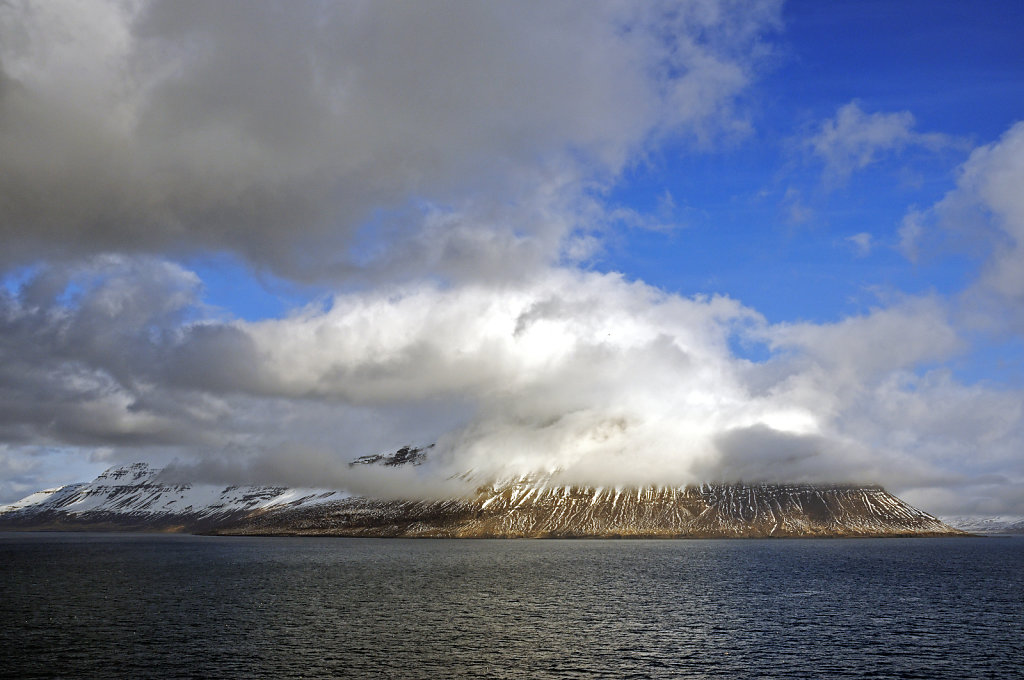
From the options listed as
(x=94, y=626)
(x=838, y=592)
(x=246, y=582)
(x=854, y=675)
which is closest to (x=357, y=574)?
(x=246, y=582)

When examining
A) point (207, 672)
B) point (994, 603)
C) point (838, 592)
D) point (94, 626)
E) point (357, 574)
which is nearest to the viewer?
point (207, 672)

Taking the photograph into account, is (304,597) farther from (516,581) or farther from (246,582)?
(516,581)

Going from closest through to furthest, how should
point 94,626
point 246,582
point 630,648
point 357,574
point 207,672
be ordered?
point 207,672 < point 630,648 < point 94,626 < point 246,582 < point 357,574

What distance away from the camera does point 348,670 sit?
7838 centimetres

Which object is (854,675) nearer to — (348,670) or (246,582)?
(348,670)

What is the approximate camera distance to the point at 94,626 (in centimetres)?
10225

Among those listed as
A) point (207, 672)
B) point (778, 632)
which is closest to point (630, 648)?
point (778, 632)

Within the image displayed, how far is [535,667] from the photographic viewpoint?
8119 cm

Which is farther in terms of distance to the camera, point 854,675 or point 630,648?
point 630,648

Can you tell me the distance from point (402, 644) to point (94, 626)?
151 feet

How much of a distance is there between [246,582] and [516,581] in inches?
2522

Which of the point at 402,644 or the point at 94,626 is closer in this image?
the point at 402,644

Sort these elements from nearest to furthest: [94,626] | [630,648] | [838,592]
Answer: [630,648]
[94,626]
[838,592]

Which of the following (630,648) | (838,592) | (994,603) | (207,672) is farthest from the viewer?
(838,592)
